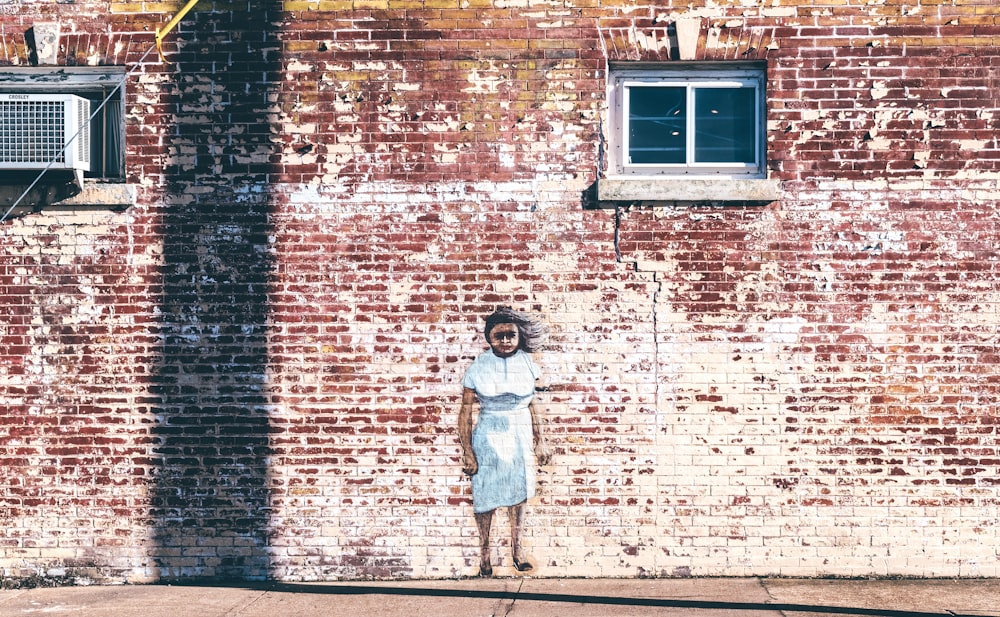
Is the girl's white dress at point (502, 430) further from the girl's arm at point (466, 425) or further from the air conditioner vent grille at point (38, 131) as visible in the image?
the air conditioner vent grille at point (38, 131)

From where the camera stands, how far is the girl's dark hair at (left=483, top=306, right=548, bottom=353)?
710 cm

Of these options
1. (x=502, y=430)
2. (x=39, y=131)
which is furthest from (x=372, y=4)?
(x=502, y=430)

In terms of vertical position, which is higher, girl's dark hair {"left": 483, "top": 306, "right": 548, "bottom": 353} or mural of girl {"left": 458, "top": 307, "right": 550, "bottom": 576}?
girl's dark hair {"left": 483, "top": 306, "right": 548, "bottom": 353}

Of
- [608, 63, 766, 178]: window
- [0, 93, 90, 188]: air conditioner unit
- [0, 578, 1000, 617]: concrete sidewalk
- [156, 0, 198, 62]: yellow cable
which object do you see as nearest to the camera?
[0, 578, 1000, 617]: concrete sidewalk

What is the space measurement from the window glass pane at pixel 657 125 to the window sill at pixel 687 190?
0.31 meters

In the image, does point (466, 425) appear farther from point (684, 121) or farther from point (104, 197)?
point (104, 197)

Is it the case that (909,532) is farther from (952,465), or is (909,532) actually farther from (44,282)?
Answer: (44,282)

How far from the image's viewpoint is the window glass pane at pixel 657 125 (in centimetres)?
725

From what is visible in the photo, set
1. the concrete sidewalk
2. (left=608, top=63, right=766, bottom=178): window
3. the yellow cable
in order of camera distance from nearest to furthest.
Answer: the concrete sidewalk
the yellow cable
(left=608, top=63, right=766, bottom=178): window

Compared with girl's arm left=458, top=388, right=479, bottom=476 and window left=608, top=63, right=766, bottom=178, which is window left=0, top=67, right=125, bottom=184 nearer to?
girl's arm left=458, top=388, right=479, bottom=476

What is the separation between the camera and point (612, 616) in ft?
20.4

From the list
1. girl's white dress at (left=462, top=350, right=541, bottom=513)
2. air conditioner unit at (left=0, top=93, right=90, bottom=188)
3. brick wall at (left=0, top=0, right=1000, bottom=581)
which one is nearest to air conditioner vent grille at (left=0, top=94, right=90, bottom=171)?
air conditioner unit at (left=0, top=93, right=90, bottom=188)

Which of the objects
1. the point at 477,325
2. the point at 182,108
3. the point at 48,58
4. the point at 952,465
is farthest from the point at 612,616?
the point at 48,58

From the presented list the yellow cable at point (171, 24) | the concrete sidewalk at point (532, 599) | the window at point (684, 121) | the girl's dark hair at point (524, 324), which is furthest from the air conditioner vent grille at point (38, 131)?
the window at point (684, 121)
